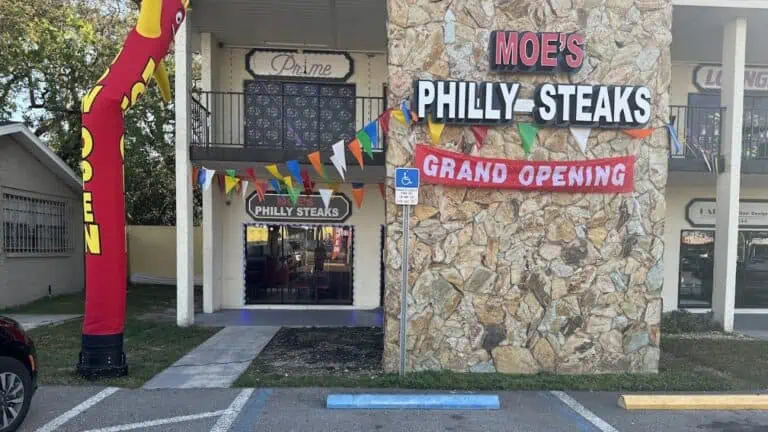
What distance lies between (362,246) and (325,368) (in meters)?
5.62

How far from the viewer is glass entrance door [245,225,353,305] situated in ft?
40.7

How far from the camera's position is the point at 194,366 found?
23.8 feet

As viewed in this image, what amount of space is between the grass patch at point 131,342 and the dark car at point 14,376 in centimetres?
144

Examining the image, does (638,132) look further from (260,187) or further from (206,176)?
(206,176)

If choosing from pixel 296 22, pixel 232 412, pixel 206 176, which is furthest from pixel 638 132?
pixel 206 176

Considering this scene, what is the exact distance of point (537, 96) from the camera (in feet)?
22.3

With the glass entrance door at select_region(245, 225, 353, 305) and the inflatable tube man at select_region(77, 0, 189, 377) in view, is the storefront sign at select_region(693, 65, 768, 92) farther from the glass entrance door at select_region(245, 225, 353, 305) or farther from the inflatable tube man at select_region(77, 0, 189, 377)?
the inflatable tube man at select_region(77, 0, 189, 377)

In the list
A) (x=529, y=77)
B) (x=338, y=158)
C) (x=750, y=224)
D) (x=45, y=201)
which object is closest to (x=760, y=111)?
(x=750, y=224)

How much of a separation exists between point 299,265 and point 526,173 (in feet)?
23.7

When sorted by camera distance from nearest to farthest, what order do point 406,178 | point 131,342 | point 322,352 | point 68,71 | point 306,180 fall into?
point 406,178
point 322,352
point 131,342
point 306,180
point 68,71

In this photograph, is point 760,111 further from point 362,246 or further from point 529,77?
point 362,246

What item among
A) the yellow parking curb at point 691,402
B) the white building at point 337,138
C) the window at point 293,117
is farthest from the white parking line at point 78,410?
the window at point 293,117

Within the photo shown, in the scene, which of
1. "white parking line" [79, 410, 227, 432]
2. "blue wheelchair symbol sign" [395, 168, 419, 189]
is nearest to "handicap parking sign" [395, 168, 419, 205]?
"blue wheelchair symbol sign" [395, 168, 419, 189]

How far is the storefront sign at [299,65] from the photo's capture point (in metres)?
12.1
